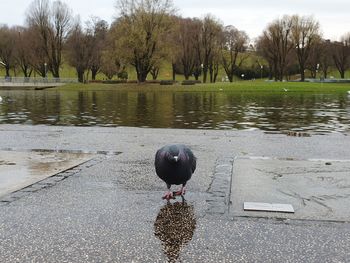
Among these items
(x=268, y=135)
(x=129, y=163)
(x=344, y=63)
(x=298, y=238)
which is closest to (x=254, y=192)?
(x=298, y=238)

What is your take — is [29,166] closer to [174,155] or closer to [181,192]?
[181,192]

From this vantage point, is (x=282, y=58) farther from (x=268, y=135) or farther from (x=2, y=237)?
(x=2, y=237)

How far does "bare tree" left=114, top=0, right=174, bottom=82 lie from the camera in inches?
2549

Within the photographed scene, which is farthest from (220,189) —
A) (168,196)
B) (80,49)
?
(80,49)

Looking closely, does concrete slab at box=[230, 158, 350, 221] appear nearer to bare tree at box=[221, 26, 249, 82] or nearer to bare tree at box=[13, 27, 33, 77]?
bare tree at box=[13, 27, 33, 77]

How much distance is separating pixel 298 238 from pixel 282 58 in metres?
90.0

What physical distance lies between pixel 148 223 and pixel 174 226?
34cm

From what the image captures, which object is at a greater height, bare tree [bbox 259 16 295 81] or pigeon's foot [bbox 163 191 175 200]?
bare tree [bbox 259 16 295 81]

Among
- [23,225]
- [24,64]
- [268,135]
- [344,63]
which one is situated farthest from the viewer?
[344,63]


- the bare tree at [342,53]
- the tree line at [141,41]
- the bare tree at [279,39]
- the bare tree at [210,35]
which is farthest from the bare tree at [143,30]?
the bare tree at [342,53]

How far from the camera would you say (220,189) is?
721 centimetres

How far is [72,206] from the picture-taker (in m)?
6.32

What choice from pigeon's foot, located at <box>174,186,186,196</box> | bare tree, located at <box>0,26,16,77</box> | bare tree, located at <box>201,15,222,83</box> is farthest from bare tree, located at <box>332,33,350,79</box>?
pigeon's foot, located at <box>174,186,186,196</box>

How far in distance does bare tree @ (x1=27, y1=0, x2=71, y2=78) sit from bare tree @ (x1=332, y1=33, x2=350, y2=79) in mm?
61615
